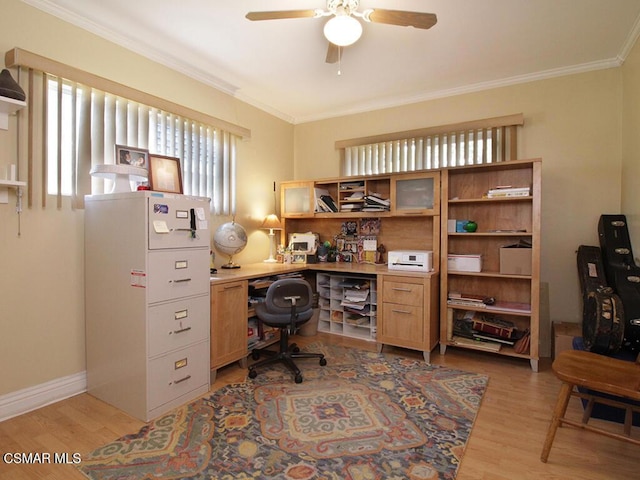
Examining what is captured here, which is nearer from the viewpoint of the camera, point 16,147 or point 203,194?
point 16,147

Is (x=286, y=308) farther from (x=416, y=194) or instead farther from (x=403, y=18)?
(x=403, y=18)

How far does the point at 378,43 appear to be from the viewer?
269cm

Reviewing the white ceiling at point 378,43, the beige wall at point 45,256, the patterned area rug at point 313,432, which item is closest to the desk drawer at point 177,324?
the patterned area rug at point 313,432

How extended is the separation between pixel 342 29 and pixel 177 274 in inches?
70.5

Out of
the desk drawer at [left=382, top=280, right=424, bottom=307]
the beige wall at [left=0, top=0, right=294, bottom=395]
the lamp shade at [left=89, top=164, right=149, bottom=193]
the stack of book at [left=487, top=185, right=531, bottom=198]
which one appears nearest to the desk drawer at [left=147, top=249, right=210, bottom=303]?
the lamp shade at [left=89, top=164, right=149, bottom=193]

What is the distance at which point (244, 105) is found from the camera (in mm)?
3744

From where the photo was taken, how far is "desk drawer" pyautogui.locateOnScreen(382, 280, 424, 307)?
2949 millimetres

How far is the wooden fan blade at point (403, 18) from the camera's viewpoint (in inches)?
73.3

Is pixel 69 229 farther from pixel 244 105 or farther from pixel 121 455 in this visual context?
pixel 244 105

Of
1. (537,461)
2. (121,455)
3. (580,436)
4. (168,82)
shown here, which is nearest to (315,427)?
(121,455)

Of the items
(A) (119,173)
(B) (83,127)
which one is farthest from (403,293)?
(B) (83,127)

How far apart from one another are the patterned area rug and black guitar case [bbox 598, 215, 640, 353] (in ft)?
3.21

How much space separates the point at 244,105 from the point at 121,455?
10.7 feet

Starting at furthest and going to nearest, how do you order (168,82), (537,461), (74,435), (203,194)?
1. (203,194)
2. (168,82)
3. (74,435)
4. (537,461)
